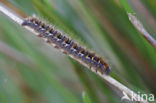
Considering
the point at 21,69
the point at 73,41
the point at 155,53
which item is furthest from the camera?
the point at 21,69

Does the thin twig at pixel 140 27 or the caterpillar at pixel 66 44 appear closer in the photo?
the thin twig at pixel 140 27

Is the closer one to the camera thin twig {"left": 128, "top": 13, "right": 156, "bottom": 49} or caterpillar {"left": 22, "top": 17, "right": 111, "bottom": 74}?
thin twig {"left": 128, "top": 13, "right": 156, "bottom": 49}

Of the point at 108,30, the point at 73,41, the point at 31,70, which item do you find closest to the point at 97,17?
the point at 108,30

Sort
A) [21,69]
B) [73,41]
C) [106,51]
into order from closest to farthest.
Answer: [73,41]
[106,51]
[21,69]

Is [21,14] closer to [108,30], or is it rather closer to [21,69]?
[21,69]

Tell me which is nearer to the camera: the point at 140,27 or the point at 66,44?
the point at 140,27

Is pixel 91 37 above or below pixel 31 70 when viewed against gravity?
above

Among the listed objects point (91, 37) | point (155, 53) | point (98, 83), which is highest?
point (91, 37)

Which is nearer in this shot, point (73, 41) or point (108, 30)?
point (73, 41)
